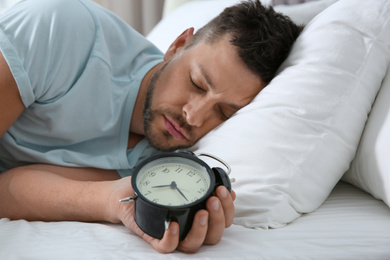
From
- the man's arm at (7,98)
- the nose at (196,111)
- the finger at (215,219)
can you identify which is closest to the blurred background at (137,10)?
the nose at (196,111)

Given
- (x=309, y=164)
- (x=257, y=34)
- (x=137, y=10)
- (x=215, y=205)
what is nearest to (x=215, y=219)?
(x=215, y=205)

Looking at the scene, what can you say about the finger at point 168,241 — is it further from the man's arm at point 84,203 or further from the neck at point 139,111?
the neck at point 139,111

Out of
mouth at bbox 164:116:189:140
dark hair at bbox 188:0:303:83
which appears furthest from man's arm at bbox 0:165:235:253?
dark hair at bbox 188:0:303:83

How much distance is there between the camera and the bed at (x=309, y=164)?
75 centimetres

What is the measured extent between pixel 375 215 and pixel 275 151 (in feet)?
0.84

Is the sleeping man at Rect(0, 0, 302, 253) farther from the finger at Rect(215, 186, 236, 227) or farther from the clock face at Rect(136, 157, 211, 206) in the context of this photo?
the finger at Rect(215, 186, 236, 227)

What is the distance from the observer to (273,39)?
1158 millimetres

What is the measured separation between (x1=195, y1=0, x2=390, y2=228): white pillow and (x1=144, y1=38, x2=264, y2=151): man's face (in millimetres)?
59

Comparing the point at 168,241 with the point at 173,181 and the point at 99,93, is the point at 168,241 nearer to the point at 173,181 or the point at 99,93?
the point at 173,181

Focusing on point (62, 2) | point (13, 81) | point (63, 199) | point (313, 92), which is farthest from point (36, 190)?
point (313, 92)

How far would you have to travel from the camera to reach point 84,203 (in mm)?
891

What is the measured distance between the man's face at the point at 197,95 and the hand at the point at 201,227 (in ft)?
1.19

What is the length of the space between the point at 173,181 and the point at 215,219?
99mm

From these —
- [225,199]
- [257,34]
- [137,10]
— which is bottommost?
[137,10]
